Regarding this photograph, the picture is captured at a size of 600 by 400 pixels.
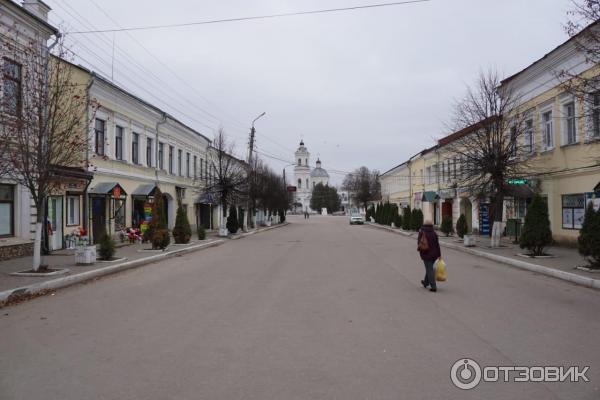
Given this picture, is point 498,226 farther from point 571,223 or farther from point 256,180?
point 256,180

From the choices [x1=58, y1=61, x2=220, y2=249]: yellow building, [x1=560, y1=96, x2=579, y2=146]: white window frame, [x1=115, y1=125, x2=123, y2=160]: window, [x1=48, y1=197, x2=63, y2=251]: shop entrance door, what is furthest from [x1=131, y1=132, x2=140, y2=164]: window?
[x1=560, y1=96, x2=579, y2=146]: white window frame

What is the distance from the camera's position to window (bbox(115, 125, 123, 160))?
25753 millimetres

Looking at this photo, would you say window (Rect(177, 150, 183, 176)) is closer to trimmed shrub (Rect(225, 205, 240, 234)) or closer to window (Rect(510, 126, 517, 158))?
trimmed shrub (Rect(225, 205, 240, 234))

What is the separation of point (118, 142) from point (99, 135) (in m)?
2.22

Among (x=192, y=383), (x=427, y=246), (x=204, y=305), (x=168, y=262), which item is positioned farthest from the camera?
(x=168, y=262)

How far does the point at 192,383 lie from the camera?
191 inches

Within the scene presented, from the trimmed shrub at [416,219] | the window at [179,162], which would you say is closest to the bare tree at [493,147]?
the trimmed shrub at [416,219]

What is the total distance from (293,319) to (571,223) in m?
17.9

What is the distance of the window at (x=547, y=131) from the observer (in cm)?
2277

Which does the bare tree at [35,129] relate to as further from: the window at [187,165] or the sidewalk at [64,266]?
the window at [187,165]

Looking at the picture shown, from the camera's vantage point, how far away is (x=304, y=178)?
14900cm

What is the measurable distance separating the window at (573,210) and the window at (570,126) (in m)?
2.45

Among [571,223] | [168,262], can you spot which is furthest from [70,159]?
[571,223]

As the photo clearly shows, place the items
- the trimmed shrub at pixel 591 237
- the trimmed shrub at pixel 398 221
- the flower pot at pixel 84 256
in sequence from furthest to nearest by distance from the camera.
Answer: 1. the trimmed shrub at pixel 398 221
2. the flower pot at pixel 84 256
3. the trimmed shrub at pixel 591 237
